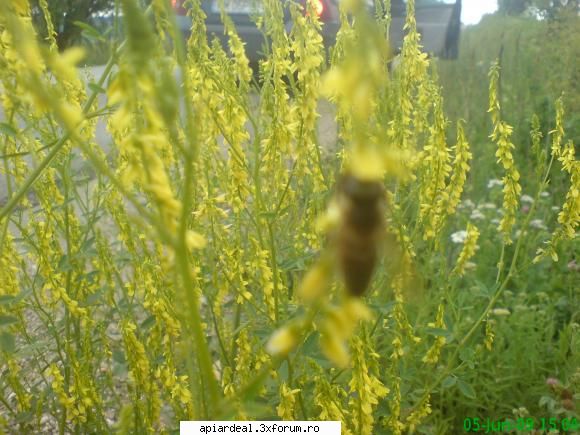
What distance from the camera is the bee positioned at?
44cm

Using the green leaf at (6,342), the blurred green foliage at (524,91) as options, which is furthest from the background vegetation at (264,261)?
the blurred green foliage at (524,91)

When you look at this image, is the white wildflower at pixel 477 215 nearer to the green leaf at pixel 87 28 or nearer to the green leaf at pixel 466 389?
the green leaf at pixel 466 389

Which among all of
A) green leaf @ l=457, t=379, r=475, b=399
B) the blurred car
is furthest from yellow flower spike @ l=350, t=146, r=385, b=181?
the blurred car

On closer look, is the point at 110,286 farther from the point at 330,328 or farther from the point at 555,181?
the point at 555,181

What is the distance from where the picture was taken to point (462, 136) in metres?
1.82

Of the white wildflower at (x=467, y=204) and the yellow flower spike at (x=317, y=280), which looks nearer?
the yellow flower spike at (x=317, y=280)

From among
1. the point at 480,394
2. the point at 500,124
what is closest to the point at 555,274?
the point at 480,394

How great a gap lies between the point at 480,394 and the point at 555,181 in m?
1.95
